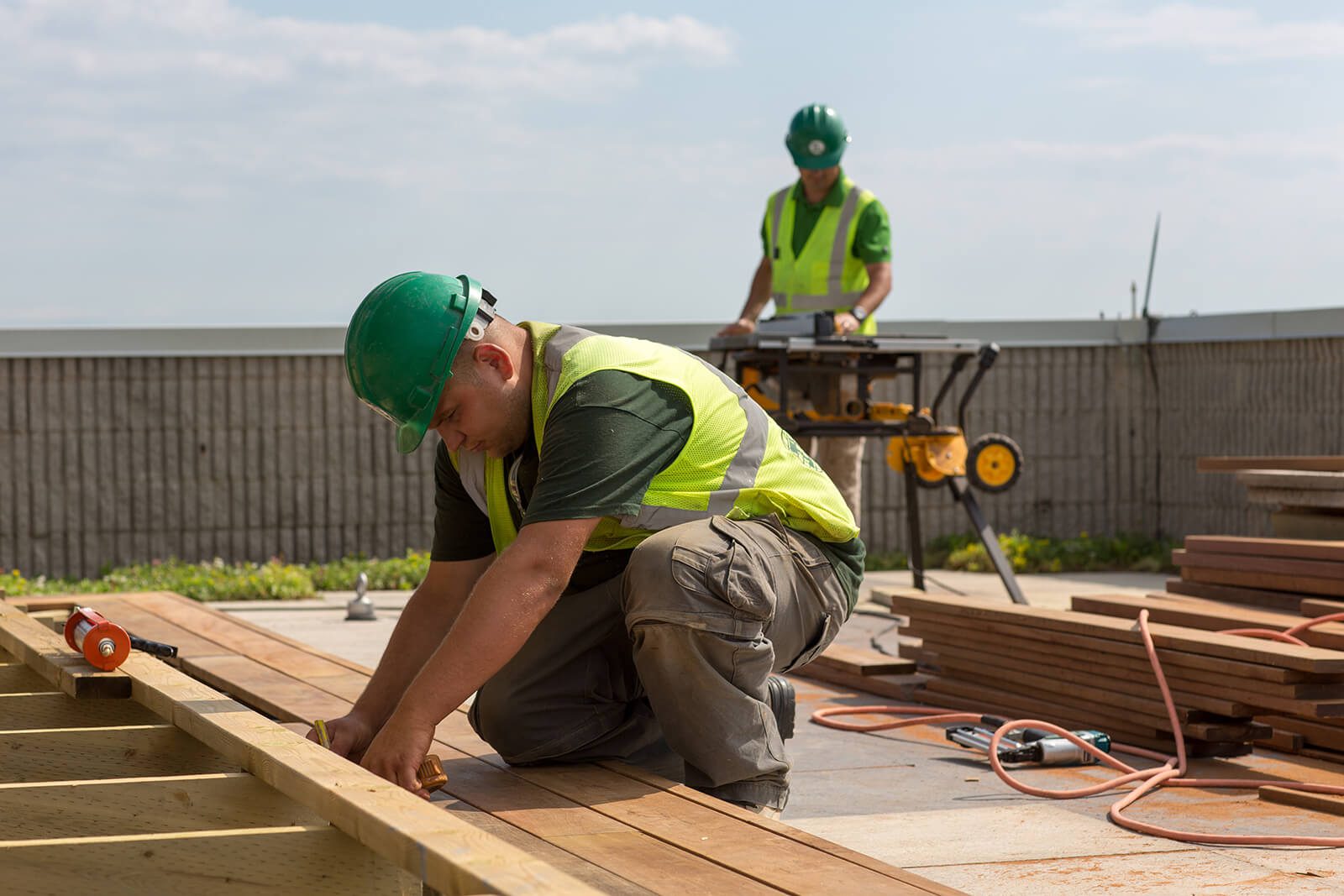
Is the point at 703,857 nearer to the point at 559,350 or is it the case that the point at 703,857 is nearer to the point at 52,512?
the point at 559,350

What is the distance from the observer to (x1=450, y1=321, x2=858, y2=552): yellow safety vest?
3.08 meters

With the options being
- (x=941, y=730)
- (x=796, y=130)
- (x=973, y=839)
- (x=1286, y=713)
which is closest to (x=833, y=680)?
(x=941, y=730)

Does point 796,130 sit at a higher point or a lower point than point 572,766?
higher

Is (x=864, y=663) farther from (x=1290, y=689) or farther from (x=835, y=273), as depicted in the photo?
(x=835, y=273)

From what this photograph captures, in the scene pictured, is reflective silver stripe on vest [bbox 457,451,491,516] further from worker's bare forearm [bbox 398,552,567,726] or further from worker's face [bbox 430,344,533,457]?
worker's bare forearm [bbox 398,552,567,726]

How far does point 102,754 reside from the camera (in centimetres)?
298

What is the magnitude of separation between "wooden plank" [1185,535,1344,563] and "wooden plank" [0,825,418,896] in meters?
Result: 3.87

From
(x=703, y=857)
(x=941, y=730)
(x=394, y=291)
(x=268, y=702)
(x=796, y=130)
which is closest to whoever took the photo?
(x=703, y=857)

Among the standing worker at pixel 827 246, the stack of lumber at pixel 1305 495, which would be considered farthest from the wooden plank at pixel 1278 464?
the standing worker at pixel 827 246

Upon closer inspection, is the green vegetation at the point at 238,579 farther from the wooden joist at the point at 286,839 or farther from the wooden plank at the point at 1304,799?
the wooden plank at the point at 1304,799

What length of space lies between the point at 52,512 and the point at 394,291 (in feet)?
25.4

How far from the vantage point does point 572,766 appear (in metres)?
3.26

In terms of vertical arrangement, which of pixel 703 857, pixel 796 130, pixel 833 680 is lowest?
pixel 833 680

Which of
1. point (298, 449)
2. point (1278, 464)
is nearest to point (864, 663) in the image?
point (1278, 464)
